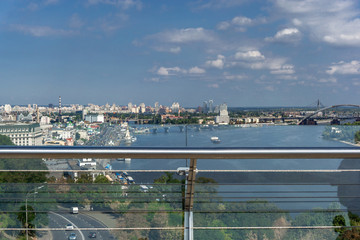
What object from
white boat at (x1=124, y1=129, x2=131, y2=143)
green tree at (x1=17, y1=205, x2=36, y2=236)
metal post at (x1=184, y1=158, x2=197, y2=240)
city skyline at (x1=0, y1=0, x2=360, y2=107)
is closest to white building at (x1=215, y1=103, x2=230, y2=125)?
white boat at (x1=124, y1=129, x2=131, y2=143)

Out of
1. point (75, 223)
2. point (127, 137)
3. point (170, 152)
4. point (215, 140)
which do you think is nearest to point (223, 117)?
point (215, 140)

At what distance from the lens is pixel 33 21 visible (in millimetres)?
68875

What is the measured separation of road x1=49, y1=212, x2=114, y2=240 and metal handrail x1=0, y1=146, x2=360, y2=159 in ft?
1.21

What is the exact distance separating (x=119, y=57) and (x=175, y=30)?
16.0 m

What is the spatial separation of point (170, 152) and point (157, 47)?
210 ft

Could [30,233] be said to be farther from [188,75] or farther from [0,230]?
[188,75]

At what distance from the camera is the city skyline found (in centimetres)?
4816

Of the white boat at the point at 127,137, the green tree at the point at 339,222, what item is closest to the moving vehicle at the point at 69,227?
the green tree at the point at 339,222

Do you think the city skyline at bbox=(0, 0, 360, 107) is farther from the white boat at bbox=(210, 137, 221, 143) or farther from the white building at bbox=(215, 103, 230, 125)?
the white boat at bbox=(210, 137, 221, 143)

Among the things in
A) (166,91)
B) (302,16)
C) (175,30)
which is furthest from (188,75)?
(302,16)

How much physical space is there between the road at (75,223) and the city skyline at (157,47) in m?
39.1

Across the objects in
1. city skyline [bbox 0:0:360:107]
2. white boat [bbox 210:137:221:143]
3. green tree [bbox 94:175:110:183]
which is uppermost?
city skyline [bbox 0:0:360:107]

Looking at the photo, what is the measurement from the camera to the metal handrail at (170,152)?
4.11ft

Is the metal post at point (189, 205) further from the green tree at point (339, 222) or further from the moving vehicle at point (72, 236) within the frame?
the green tree at point (339, 222)
